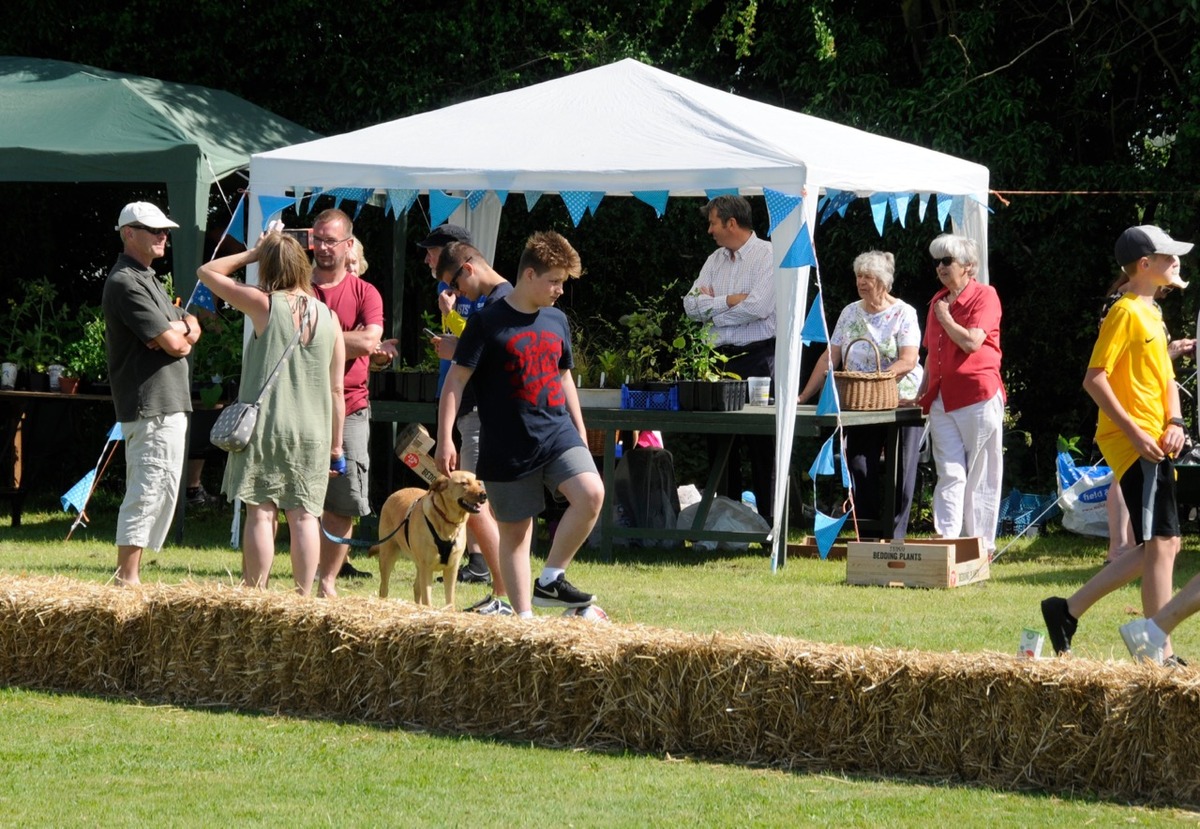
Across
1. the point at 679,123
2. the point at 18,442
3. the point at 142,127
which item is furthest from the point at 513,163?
the point at 18,442

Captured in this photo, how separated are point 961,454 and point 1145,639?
3.97 meters

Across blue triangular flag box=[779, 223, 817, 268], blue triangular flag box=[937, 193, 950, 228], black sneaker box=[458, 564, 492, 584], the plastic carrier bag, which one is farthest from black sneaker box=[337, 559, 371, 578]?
the plastic carrier bag

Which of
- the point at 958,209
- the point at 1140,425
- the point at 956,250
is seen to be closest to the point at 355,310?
the point at 956,250

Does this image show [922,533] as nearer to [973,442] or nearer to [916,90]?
[973,442]

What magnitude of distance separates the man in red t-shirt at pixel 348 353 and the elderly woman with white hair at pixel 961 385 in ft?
10.8

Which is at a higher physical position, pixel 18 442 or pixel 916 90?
pixel 916 90

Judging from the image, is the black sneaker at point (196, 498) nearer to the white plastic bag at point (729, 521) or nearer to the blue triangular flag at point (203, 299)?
the blue triangular flag at point (203, 299)

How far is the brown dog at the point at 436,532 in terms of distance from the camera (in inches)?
261

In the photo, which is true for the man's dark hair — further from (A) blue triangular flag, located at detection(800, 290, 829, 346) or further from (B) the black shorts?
(B) the black shorts

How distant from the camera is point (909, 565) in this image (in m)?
8.62

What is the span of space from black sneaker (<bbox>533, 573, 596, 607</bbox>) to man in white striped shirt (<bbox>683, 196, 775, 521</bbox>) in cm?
358

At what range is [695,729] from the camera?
16.5ft

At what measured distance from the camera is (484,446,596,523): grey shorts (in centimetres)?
614

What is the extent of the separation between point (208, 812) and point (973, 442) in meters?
5.99
